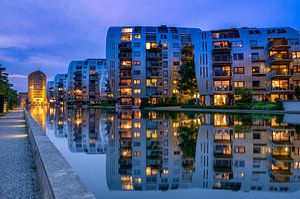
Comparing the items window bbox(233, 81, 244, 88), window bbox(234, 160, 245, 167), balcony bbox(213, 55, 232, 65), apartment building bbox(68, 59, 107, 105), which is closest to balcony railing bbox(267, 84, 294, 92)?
window bbox(233, 81, 244, 88)

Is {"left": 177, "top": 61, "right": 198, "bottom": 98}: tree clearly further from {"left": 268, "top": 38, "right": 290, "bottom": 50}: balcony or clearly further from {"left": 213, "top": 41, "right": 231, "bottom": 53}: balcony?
{"left": 268, "top": 38, "right": 290, "bottom": 50}: balcony

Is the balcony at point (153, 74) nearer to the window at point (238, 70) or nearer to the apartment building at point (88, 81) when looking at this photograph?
the window at point (238, 70)

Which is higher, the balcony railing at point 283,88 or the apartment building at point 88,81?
the apartment building at point 88,81

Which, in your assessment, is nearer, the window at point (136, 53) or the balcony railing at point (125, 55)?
the balcony railing at point (125, 55)

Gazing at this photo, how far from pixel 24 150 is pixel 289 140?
13796mm

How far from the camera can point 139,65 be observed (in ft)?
277

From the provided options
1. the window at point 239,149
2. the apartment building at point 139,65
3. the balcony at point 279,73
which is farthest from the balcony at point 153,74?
the window at point 239,149

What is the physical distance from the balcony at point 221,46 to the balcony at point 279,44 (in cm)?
901

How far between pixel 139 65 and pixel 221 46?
26.0 meters

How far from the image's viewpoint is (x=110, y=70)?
3361 inches

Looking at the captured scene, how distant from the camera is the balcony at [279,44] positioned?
63.0 meters

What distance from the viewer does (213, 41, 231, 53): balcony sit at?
66.6 m

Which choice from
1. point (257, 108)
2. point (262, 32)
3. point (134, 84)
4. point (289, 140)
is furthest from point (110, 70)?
point (289, 140)

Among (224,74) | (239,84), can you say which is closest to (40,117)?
(224,74)
